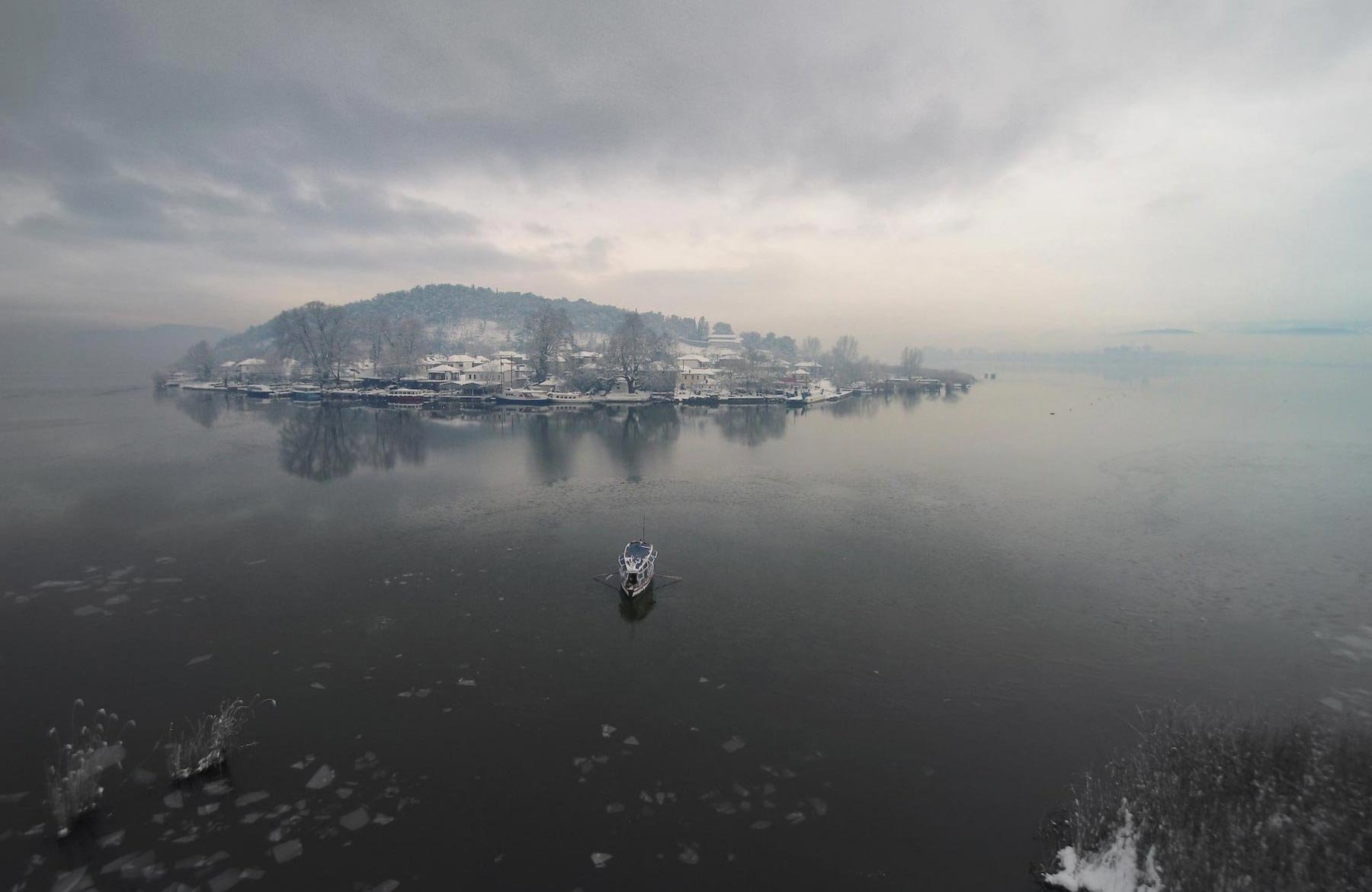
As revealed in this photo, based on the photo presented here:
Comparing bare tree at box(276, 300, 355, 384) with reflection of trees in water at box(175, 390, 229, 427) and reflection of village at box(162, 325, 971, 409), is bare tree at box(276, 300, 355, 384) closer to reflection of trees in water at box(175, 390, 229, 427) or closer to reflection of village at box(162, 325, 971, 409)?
reflection of village at box(162, 325, 971, 409)

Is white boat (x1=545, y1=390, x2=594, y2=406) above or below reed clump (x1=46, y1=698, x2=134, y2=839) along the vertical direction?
above

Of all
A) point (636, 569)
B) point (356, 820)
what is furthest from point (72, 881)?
point (636, 569)

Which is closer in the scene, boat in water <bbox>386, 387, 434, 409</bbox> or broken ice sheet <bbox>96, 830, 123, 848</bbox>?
broken ice sheet <bbox>96, 830, 123, 848</bbox>

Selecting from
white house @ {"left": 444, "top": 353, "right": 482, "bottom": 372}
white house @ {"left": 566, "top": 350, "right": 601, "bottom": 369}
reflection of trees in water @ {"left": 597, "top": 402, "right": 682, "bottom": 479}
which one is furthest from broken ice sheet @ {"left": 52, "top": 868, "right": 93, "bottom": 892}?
white house @ {"left": 444, "top": 353, "right": 482, "bottom": 372}

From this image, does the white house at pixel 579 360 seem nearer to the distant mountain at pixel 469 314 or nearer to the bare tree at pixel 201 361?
the bare tree at pixel 201 361

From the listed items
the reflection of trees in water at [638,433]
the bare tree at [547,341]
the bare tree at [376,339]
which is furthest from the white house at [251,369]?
the reflection of trees in water at [638,433]

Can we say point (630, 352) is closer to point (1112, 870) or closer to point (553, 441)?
point (553, 441)
